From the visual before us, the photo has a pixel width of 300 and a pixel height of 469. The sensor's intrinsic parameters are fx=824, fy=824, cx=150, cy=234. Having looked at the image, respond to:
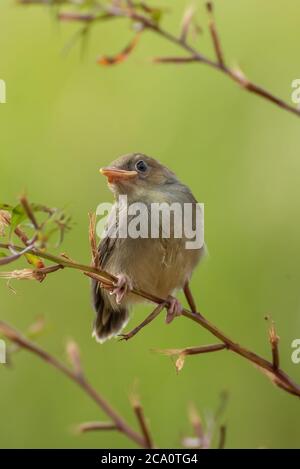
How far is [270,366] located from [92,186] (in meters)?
3.85

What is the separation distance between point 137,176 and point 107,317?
746mm

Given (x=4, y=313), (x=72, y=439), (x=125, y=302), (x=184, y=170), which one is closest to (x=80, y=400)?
(x=72, y=439)

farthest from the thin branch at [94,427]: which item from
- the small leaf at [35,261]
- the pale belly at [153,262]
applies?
the pale belly at [153,262]

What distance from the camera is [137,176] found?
4035 millimetres

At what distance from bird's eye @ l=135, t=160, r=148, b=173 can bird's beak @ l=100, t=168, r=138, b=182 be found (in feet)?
0.58

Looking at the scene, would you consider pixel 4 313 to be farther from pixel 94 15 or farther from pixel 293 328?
pixel 94 15

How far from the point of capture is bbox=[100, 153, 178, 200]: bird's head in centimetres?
390

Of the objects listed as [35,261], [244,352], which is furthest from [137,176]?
[244,352]

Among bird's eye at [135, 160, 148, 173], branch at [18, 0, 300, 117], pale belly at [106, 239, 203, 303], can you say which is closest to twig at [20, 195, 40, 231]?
branch at [18, 0, 300, 117]

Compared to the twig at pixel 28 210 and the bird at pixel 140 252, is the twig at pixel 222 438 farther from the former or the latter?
the bird at pixel 140 252

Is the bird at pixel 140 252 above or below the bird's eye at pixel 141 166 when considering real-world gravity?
below

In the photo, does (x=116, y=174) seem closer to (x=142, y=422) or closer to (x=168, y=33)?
(x=168, y=33)

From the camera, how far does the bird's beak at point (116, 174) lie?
12.5ft

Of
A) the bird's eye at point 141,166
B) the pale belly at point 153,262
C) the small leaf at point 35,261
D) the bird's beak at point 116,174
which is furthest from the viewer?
the bird's eye at point 141,166
